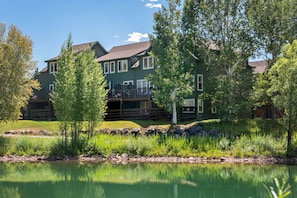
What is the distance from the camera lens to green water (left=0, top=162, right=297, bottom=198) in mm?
15352

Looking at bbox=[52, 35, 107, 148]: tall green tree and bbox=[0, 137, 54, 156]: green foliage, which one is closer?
bbox=[0, 137, 54, 156]: green foliage

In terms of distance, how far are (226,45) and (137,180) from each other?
776 inches

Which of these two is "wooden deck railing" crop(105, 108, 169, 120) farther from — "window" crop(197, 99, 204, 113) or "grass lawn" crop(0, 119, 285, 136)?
"window" crop(197, 99, 204, 113)

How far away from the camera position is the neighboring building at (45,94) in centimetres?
4688

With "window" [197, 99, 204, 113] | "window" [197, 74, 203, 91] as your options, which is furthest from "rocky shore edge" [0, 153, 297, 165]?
"window" [197, 74, 203, 91]

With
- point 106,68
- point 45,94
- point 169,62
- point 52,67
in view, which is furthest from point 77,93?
point 52,67

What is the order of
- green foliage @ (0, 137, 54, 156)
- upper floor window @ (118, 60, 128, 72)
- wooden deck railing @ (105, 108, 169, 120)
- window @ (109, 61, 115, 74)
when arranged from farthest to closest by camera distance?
window @ (109, 61, 115, 74) < upper floor window @ (118, 60, 128, 72) < wooden deck railing @ (105, 108, 169, 120) < green foliage @ (0, 137, 54, 156)

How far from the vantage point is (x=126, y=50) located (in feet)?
165

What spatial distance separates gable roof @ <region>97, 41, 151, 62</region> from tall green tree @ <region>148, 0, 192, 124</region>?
11290 mm

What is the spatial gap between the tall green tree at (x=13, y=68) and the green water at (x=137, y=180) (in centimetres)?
715

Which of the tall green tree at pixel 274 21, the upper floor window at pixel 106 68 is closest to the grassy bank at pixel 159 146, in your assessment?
the tall green tree at pixel 274 21

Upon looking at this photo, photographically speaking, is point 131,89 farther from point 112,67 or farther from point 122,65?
point 112,67

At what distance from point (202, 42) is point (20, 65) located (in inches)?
681

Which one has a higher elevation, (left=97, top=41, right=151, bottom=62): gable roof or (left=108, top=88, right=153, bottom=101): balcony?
(left=97, top=41, right=151, bottom=62): gable roof
